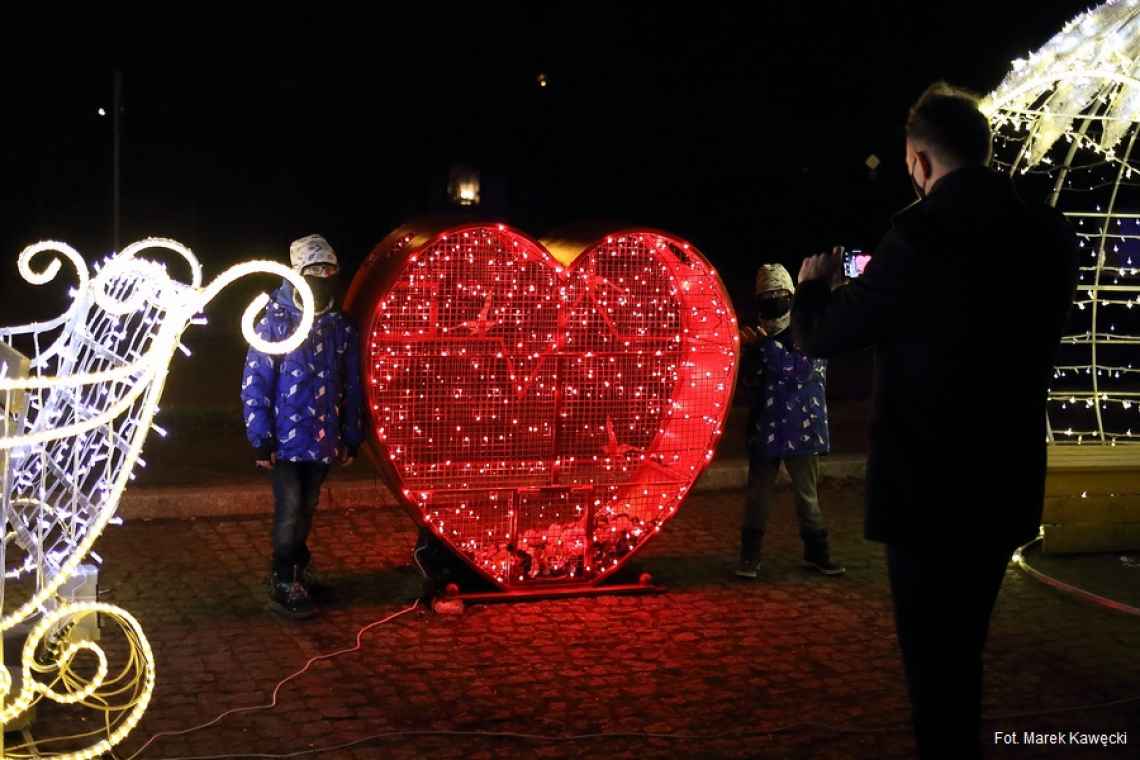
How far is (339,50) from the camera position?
78.2 ft

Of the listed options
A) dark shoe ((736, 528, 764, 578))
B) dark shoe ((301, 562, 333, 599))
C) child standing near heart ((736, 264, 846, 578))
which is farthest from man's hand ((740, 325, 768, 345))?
dark shoe ((301, 562, 333, 599))

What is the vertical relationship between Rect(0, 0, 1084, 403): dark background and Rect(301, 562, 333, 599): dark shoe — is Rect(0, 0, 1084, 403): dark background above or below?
above

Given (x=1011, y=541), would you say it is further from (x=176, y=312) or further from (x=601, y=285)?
(x=601, y=285)

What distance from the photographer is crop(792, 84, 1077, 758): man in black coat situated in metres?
3.43

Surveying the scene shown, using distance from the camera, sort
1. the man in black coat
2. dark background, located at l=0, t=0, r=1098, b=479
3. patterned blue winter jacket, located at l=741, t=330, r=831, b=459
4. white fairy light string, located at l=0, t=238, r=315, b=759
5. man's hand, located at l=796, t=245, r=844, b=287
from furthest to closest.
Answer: dark background, located at l=0, t=0, r=1098, b=479 < patterned blue winter jacket, located at l=741, t=330, r=831, b=459 < white fairy light string, located at l=0, t=238, r=315, b=759 < man's hand, located at l=796, t=245, r=844, b=287 < the man in black coat

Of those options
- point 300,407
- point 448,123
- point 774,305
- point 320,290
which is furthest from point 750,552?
point 448,123

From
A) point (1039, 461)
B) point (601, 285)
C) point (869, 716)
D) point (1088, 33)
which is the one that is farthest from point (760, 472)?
point (1039, 461)

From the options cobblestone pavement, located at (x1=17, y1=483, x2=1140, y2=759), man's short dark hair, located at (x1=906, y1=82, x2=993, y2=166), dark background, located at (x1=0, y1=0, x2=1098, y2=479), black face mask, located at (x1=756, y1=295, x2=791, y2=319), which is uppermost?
dark background, located at (x1=0, y1=0, x2=1098, y2=479)

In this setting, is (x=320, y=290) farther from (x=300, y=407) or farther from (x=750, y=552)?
(x=750, y=552)

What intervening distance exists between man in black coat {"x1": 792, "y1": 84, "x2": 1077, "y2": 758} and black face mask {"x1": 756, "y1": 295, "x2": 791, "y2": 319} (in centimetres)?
376

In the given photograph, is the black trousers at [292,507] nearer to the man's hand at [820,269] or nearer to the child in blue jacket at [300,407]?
the child in blue jacket at [300,407]

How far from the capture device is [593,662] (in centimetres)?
594

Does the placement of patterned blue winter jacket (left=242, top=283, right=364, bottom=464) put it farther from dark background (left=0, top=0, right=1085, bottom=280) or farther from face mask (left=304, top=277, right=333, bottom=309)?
dark background (left=0, top=0, right=1085, bottom=280)

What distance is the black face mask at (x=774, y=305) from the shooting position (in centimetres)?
732
